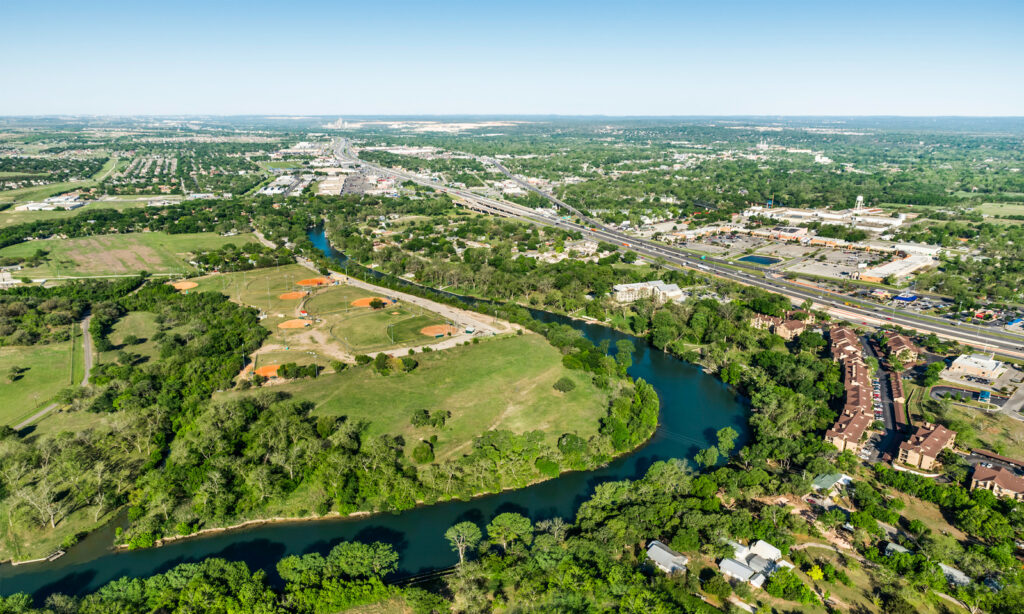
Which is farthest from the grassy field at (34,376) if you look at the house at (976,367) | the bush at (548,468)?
the house at (976,367)

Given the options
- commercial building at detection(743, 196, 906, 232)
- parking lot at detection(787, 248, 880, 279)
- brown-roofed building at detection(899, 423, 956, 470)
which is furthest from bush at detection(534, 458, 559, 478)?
commercial building at detection(743, 196, 906, 232)

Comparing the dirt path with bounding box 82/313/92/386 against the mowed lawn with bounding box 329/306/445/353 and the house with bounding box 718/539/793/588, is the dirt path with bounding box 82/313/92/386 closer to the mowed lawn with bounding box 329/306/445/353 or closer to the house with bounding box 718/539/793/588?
the mowed lawn with bounding box 329/306/445/353

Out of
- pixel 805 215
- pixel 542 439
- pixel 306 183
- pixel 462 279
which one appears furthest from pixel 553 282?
pixel 306 183

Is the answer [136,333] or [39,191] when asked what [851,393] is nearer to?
[136,333]

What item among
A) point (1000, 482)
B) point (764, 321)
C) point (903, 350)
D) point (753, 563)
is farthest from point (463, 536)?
point (903, 350)

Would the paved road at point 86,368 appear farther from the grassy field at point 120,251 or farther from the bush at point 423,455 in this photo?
the bush at point 423,455
